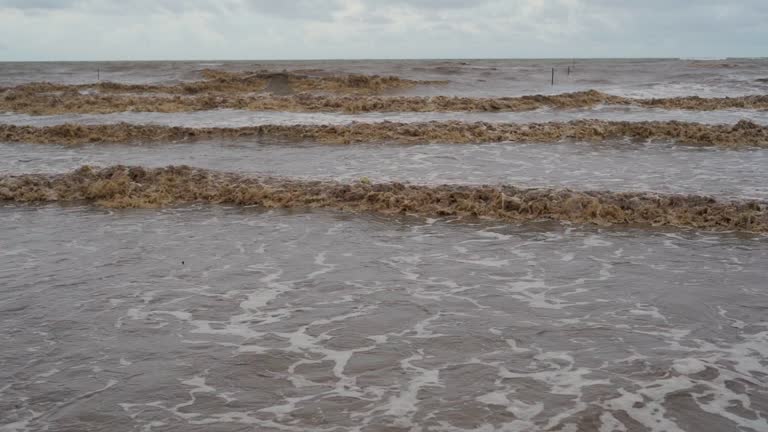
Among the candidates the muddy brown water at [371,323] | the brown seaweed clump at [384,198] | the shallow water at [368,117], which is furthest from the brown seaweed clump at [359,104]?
the muddy brown water at [371,323]

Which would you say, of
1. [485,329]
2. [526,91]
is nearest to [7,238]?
[485,329]

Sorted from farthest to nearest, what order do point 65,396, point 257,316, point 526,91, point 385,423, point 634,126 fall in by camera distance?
point 526,91 < point 634,126 < point 257,316 < point 65,396 < point 385,423

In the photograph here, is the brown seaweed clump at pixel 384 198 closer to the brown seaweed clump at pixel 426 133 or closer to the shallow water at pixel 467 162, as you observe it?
the shallow water at pixel 467 162

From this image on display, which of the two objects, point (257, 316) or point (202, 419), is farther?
point (257, 316)

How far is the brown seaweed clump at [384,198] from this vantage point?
9.12 m

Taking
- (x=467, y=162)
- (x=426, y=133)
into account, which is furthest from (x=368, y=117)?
(x=467, y=162)

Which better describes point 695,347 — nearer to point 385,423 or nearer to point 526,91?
point 385,423

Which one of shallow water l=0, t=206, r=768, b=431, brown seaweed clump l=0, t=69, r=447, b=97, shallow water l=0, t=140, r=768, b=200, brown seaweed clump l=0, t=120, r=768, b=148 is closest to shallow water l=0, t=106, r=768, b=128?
brown seaweed clump l=0, t=120, r=768, b=148

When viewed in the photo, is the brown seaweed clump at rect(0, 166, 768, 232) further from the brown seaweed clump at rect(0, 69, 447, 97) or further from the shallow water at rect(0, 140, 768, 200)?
the brown seaweed clump at rect(0, 69, 447, 97)

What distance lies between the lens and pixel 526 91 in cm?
3222

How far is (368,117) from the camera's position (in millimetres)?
21844

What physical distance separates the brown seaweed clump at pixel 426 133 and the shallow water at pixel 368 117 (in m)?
1.79

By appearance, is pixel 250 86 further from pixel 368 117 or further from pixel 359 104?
pixel 368 117

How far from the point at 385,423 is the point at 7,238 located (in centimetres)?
679
